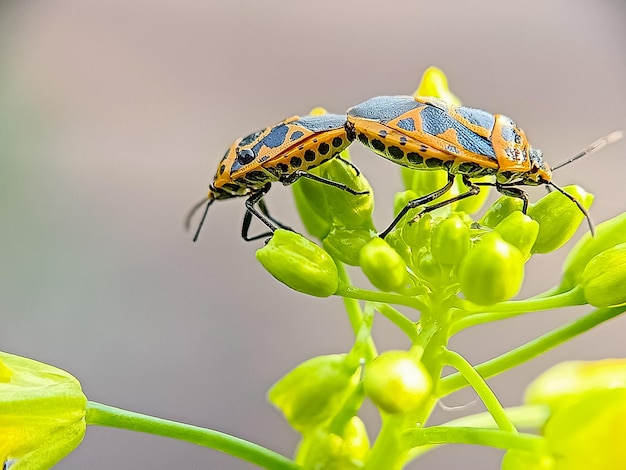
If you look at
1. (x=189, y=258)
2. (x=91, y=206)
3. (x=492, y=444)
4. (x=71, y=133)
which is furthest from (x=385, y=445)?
(x=71, y=133)

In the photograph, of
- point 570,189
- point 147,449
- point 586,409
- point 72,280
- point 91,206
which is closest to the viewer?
point 586,409

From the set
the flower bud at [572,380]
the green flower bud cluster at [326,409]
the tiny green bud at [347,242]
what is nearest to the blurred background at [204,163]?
the flower bud at [572,380]

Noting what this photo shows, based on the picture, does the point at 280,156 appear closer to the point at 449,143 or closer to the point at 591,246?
the point at 449,143

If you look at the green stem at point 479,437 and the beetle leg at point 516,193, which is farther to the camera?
the beetle leg at point 516,193

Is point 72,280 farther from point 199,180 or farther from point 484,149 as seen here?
point 484,149

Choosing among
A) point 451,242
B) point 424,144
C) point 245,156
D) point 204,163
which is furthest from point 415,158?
point 204,163

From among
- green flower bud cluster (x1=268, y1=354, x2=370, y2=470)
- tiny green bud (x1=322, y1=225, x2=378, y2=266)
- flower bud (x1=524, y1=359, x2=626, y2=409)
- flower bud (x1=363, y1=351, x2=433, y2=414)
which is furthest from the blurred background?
flower bud (x1=363, y1=351, x2=433, y2=414)

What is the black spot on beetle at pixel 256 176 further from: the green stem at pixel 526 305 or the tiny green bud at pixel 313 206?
the green stem at pixel 526 305
